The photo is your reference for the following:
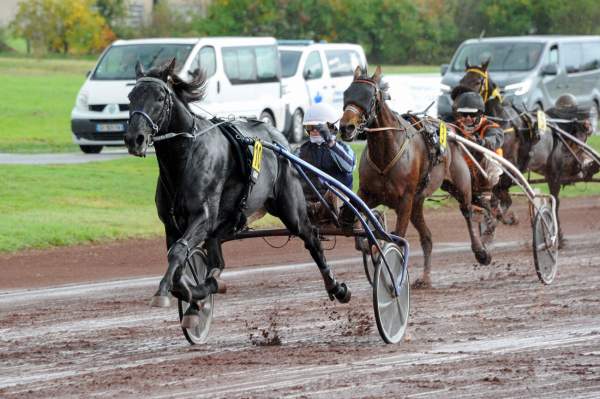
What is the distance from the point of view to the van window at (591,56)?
1044 inches

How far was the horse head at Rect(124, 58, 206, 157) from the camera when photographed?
7.34 m

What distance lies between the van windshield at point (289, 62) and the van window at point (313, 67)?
0.65 feet

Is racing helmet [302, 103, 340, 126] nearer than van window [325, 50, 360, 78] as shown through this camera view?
Yes

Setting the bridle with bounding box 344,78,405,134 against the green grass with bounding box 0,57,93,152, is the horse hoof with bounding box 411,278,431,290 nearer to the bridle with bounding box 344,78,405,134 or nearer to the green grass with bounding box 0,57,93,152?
the bridle with bounding box 344,78,405,134

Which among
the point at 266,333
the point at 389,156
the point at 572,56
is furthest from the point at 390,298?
the point at 572,56

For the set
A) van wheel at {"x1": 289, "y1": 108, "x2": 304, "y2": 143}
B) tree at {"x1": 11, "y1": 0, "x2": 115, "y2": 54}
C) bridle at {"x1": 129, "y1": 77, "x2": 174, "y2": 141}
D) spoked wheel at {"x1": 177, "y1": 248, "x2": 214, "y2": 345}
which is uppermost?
bridle at {"x1": 129, "y1": 77, "x2": 174, "y2": 141}

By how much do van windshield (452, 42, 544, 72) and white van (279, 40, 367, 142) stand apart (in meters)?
1.78

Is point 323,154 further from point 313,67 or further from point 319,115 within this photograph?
point 313,67

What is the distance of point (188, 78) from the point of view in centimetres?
2002

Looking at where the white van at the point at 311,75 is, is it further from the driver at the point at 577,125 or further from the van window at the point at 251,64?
the driver at the point at 577,125

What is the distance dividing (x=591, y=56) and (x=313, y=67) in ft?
18.2

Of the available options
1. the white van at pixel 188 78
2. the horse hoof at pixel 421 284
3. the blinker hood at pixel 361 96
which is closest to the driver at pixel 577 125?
the horse hoof at pixel 421 284

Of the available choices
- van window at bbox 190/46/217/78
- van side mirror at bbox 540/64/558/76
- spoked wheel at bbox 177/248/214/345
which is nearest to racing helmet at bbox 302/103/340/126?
spoked wheel at bbox 177/248/214/345

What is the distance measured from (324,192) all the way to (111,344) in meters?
2.35
